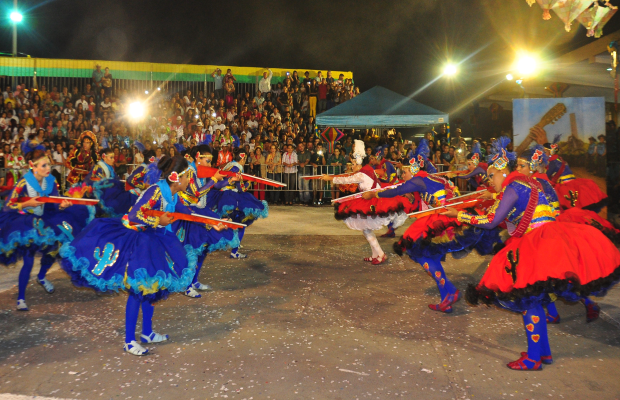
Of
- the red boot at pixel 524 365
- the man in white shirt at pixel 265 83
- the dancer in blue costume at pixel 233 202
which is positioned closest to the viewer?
the red boot at pixel 524 365

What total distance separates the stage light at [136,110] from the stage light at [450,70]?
1096cm

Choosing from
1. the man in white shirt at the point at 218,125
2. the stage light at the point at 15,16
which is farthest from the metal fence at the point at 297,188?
the stage light at the point at 15,16

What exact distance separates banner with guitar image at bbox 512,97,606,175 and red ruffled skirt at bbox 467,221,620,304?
22.6 ft

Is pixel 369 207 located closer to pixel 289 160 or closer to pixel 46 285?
pixel 46 285

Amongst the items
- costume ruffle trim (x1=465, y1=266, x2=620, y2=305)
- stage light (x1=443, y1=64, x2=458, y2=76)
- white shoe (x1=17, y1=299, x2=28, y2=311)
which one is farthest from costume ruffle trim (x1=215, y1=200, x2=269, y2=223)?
stage light (x1=443, y1=64, x2=458, y2=76)

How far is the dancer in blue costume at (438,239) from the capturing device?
570 cm

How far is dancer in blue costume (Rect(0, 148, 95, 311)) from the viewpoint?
5.86m

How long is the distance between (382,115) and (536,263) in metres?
12.5

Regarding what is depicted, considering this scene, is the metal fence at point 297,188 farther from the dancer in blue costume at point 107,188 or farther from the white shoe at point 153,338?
the white shoe at point 153,338

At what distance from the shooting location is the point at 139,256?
449cm

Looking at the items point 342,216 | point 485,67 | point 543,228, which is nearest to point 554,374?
point 543,228

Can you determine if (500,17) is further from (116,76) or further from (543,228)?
(116,76)

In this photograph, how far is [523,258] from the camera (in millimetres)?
4148

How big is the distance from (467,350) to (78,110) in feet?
53.7
